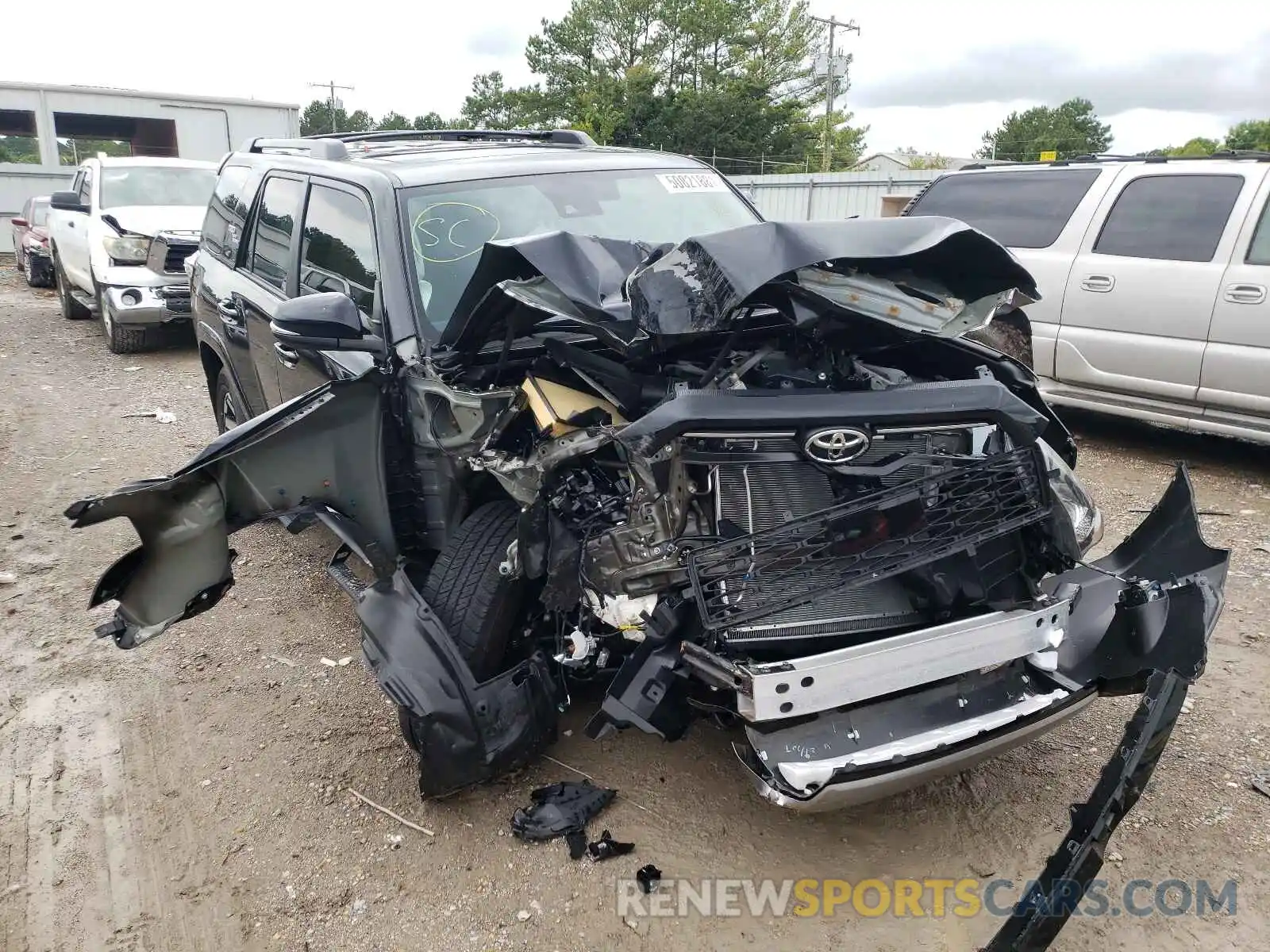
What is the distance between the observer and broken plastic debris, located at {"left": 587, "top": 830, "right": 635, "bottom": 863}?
262 cm

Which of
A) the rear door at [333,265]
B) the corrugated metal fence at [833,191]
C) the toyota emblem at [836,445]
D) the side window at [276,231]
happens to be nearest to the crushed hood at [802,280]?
the toyota emblem at [836,445]

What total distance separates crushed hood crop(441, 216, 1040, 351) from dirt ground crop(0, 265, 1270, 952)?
147 cm

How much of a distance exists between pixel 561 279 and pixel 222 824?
1970 mm

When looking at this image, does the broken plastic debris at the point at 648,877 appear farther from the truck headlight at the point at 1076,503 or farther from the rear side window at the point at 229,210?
the rear side window at the point at 229,210

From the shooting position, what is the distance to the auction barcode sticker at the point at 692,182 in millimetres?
4031

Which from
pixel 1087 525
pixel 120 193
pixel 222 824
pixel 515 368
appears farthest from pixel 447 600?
pixel 120 193

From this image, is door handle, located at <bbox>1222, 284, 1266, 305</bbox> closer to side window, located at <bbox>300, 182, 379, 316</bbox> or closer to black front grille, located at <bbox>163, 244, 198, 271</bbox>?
side window, located at <bbox>300, 182, 379, 316</bbox>

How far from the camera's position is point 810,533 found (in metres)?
2.27

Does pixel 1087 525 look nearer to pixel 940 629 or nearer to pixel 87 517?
pixel 940 629

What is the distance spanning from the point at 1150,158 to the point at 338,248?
5182 millimetres

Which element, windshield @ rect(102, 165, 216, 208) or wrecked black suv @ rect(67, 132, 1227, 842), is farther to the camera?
windshield @ rect(102, 165, 216, 208)

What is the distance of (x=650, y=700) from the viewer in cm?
232

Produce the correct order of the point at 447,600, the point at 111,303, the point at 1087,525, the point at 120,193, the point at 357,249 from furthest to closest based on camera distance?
the point at 120,193 < the point at 111,303 < the point at 357,249 < the point at 447,600 < the point at 1087,525

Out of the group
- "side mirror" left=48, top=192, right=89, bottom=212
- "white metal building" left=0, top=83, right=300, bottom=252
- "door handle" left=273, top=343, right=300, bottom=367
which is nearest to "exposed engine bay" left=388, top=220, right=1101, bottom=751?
"door handle" left=273, top=343, right=300, bottom=367
